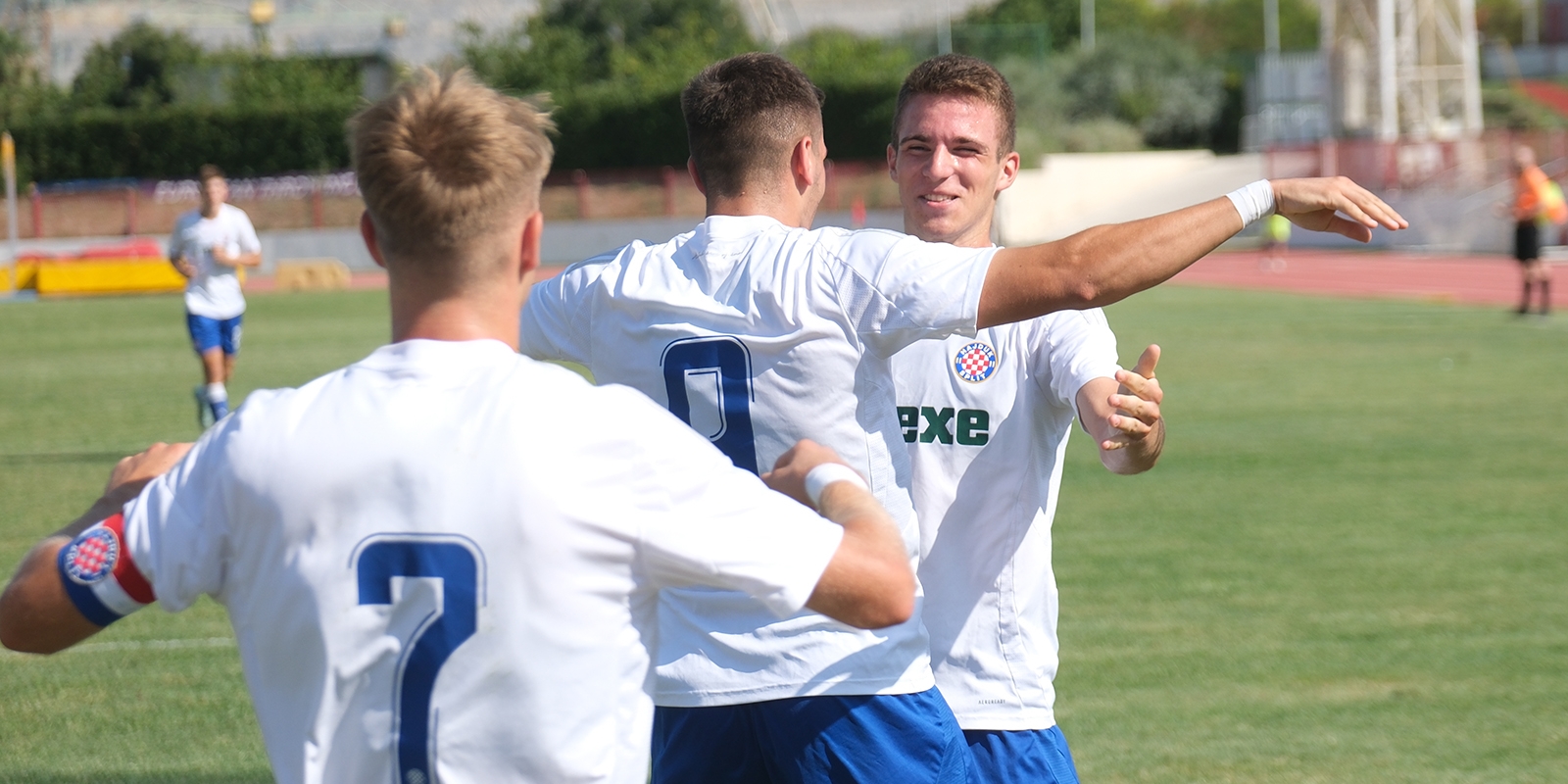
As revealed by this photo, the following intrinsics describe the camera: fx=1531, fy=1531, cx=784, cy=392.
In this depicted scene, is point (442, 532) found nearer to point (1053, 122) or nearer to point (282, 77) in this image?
point (1053, 122)

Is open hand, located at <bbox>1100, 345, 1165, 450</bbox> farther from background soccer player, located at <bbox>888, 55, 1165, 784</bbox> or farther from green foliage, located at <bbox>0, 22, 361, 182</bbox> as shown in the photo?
green foliage, located at <bbox>0, 22, 361, 182</bbox>

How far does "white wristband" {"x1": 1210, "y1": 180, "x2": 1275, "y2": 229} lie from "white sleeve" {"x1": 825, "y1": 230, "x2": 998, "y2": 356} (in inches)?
17.7

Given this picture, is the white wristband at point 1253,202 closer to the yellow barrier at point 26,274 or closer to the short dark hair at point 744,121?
the short dark hair at point 744,121

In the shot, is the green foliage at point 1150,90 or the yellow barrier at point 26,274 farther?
the green foliage at point 1150,90

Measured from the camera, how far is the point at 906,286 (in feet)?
9.00

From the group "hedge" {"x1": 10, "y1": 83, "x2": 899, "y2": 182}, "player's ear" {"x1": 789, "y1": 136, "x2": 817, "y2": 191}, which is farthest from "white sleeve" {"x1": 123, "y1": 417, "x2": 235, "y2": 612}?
"hedge" {"x1": 10, "y1": 83, "x2": 899, "y2": 182}

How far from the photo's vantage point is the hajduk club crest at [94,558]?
6.39 ft

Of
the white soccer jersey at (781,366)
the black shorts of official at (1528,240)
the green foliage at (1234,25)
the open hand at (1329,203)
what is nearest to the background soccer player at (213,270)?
the white soccer jersey at (781,366)

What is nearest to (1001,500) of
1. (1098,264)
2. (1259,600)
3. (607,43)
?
(1098,264)

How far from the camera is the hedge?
48.8 meters

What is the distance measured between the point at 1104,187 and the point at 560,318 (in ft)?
153

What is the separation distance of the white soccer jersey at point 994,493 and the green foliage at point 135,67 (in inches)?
2236

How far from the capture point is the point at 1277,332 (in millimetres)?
21031

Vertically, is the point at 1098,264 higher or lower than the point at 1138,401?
higher
